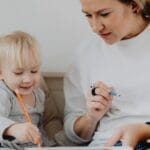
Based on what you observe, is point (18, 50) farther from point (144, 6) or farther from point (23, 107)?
point (144, 6)

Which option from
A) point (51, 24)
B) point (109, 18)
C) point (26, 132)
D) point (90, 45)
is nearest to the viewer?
point (26, 132)

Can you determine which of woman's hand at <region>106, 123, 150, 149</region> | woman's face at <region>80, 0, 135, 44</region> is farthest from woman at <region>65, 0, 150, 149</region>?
woman's hand at <region>106, 123, 150, 149</region>

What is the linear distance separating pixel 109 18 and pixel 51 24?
0.36 meters

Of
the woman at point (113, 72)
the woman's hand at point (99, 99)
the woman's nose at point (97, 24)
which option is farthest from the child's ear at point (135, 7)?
the woman's hand at point (99, 99)

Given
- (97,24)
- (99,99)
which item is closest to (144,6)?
(97,24)

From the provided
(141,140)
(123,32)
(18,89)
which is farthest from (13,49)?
(141,140)

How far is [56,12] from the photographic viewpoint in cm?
162

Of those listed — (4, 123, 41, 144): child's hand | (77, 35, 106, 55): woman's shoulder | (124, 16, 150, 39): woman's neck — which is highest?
(124, 16, 150, 39): woman's neck

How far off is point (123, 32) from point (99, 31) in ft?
0.28

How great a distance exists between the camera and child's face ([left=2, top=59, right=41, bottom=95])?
136cm

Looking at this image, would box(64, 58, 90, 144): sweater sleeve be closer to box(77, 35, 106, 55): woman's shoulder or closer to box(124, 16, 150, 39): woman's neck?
box(77, 35, 106, 55): woman's shoulder

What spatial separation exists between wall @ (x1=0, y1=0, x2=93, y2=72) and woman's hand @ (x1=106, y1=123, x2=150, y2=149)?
54 centimetres

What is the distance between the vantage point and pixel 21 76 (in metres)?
1.37

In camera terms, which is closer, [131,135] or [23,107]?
[131,135]
